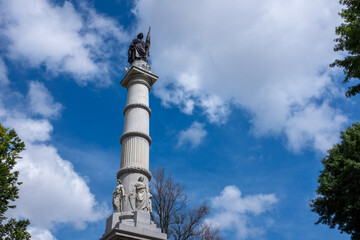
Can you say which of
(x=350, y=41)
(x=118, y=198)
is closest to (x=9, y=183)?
(x=118, y=198)

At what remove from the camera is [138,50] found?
15539 mm

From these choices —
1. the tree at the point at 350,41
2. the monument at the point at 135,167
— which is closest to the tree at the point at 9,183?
the monument at the point at 135,167

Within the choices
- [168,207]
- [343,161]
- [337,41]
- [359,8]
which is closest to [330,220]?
[343,161]

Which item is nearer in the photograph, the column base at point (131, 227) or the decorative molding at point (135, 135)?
the column base at point (131, 227)

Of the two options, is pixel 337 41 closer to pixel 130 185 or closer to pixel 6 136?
pixel 130 185

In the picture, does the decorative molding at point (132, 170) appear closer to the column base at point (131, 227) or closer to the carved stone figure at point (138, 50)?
the column base at point (131, 227)

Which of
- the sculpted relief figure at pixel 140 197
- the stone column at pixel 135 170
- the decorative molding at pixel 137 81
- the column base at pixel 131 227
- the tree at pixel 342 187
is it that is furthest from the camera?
the tree at pixel 342 187

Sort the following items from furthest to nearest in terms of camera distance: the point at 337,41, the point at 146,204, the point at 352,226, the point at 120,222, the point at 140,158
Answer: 1. the point at 352,226
2. the point at 337,41
3. the point at 140,158
4. the point at 146,204
5. the point at 120,222

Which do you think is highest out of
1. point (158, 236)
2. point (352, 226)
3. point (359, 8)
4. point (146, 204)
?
point (359, 8)

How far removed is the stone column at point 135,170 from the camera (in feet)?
33.7

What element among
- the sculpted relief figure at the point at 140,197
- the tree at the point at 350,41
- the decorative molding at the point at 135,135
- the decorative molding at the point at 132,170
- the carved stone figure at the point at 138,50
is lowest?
the sculpted relief figure at the point at 140,197

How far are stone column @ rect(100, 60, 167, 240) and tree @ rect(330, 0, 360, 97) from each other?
7.40m

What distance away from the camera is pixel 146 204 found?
1119 centimetres

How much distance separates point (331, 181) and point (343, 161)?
1.37 metres
